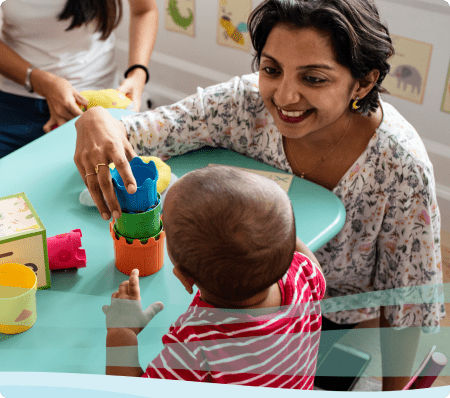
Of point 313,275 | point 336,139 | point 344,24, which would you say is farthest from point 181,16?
point 313,275

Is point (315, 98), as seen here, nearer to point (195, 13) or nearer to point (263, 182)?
point (263, 182)

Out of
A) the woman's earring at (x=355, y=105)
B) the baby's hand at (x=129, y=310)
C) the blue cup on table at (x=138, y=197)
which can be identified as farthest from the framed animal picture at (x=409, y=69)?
the baby's hand at (x=129, y=310)

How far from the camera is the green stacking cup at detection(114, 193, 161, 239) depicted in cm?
78

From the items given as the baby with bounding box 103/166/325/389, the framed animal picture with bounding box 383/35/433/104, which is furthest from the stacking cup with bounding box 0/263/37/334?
the framed animal picture with bounding box 383/35/433/104

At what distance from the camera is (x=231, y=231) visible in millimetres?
554

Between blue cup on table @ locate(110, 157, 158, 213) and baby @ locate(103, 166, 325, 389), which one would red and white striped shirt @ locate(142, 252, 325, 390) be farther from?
blue cup on table @ locate(110, 157, 158, 213)

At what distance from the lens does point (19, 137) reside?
58.4 inches

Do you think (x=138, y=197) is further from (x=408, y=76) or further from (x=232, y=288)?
(x=408, y=76)

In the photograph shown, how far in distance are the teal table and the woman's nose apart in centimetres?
20

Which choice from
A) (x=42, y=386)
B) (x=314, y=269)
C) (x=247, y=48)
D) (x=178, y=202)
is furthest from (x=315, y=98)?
(x=247, y=48)

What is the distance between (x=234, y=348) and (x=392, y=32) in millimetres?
1468

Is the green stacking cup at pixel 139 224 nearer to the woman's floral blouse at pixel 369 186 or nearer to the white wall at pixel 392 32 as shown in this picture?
the woman's floral blouse at pixel 369 186

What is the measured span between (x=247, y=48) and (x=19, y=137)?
3.51ft

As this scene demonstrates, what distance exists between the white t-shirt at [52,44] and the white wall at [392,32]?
71 centimetres
